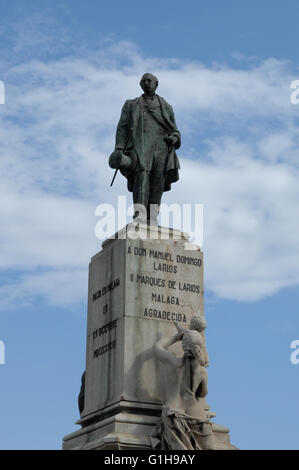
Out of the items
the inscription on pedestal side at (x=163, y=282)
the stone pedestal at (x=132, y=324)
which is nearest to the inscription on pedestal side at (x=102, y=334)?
the stone pedestal at (x=132, y=324)

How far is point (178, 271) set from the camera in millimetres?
17141

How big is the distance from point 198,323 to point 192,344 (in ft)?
2.04

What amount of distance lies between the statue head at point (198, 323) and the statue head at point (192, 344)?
40 centimetres

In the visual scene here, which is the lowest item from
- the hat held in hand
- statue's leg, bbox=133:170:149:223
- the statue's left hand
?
statue's leg, bbox=133:170:149:223

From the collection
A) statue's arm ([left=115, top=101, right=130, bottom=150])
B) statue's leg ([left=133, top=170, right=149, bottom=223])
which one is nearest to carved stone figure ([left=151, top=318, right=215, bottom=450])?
statue's leg ([left=133, top=170, right=149, bottom=223])

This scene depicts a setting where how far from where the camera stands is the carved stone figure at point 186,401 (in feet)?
49.2

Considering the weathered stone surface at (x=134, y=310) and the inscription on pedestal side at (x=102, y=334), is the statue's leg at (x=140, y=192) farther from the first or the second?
the inscription on pedestal side at (x=102, y=334)

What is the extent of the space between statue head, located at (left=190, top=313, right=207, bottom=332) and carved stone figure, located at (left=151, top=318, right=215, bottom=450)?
24 mm

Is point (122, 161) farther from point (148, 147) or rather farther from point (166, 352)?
point (166, 352)

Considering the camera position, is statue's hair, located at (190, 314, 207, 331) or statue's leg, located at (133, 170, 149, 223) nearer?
statue's hair, located at (190, 314, 207, 331)

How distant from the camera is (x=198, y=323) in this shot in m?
16.0

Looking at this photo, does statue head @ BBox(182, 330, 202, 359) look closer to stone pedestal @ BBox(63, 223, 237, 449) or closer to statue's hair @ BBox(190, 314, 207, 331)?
statue's hair @ BBox(190, 314, 207, 331)

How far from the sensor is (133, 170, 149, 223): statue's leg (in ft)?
58.9

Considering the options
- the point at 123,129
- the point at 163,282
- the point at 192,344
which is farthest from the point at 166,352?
the point at 123,129
